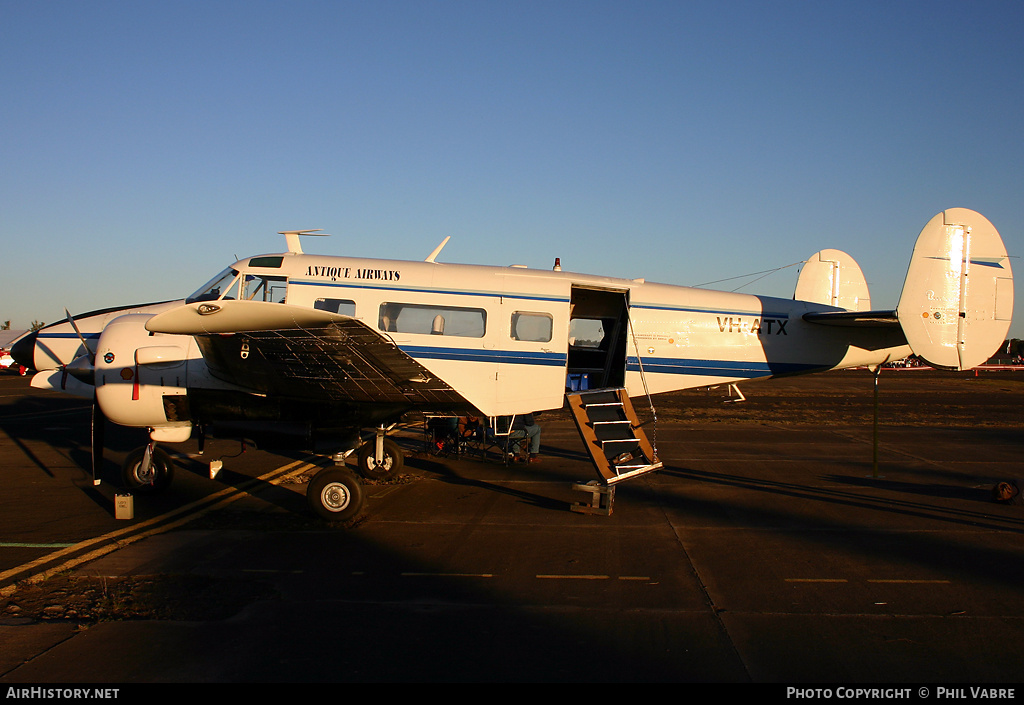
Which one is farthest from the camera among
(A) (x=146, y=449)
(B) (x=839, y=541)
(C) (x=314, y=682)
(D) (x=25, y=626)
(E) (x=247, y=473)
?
(E) (x=247, y=473)

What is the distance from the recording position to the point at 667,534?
8.36 metres

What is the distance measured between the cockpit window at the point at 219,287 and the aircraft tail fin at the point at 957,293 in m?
9.48

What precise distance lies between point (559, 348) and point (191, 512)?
5.62 metres

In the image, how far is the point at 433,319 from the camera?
9328 millimetres

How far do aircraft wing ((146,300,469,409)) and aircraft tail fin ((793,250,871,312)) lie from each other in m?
7.48

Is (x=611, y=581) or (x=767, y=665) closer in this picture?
(x=767, y=665)

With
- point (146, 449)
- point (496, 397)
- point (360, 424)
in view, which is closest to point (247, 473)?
point (146, 449)

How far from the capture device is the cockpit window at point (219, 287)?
9461 millimetres

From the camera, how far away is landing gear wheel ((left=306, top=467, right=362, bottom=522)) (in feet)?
28.6

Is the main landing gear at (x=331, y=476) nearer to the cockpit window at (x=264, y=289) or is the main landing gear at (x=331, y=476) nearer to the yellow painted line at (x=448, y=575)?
the yellow painted line at (x=448, y=575)

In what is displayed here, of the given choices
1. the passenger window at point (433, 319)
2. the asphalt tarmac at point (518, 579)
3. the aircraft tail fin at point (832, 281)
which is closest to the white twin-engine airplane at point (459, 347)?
the passenger window at point (433, 319)

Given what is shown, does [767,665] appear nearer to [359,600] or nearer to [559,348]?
[359,600]

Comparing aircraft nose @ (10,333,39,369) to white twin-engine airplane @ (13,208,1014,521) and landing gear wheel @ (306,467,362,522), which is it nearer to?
white twin-engine airplane @ (13,208,1014,521)

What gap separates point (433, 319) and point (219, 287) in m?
3.20
